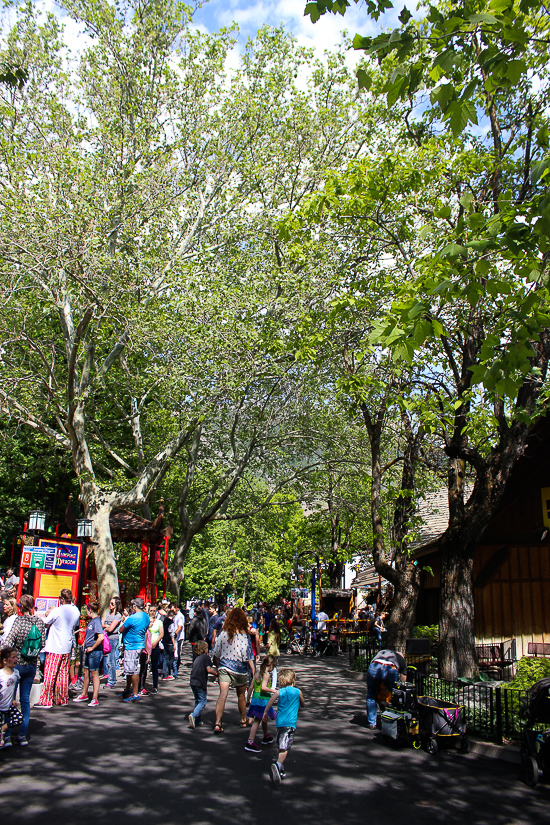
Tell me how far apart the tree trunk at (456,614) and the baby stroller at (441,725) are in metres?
2.43

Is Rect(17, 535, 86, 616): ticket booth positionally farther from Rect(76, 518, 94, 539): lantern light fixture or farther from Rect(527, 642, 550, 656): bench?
Rect(527, 642, 550, 656): bench

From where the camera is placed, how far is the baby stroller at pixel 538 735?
770cm

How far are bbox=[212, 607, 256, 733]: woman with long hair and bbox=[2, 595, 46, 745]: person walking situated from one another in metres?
2.66

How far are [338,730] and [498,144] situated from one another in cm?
1126

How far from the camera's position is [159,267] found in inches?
806

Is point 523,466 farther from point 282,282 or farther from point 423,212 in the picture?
point 282,282

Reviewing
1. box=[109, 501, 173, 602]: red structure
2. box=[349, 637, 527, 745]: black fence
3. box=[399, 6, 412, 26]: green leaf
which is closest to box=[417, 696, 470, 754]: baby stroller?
box=[349, 637, 527, 745]: black fence

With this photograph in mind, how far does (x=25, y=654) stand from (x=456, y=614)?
7700mm

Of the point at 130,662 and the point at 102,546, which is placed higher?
the point at 102,546

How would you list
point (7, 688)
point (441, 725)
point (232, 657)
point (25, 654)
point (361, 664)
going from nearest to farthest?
1. point (7, 688)
2. point (25, 654)
3. point (441, 725)
4. point (232, 657)
5. point (361, 664)

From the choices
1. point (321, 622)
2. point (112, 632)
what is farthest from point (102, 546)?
point (321, 622)

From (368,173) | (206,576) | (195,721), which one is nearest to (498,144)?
(368,173)

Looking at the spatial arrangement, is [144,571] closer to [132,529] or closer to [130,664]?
[132,529]

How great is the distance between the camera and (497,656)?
1555cm
